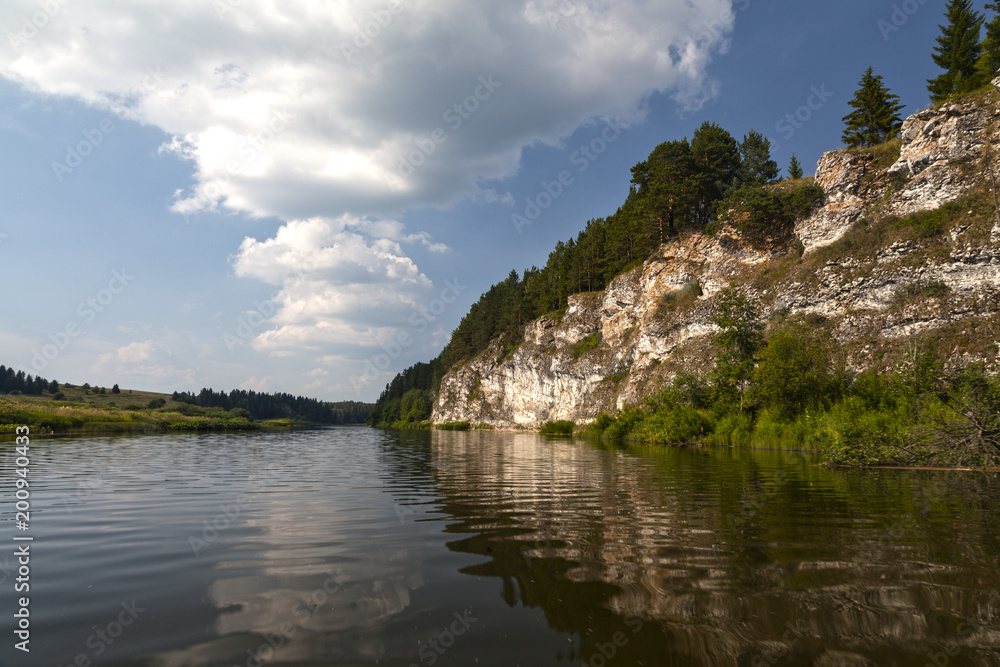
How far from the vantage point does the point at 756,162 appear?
230 feet

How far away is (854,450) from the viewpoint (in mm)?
20812

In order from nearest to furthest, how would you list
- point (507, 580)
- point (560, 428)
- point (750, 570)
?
point (507, 580) < point (750, 570) < point (560, 428)

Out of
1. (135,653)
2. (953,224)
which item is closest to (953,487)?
(135,653)

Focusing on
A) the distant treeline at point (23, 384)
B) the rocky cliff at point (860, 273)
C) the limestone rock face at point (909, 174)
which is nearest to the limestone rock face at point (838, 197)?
the limestone rock face at point (909, 174)

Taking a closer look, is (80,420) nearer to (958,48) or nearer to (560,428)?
(560,428)

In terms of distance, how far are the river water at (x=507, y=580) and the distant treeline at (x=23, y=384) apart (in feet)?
384

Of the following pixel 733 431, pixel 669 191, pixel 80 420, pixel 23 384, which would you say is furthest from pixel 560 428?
pixel 23 384

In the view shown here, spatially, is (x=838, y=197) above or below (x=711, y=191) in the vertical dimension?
below

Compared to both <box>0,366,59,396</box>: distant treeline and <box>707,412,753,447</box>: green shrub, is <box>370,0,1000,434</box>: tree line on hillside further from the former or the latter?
<box>0,366,59,396</box>: distant treeline

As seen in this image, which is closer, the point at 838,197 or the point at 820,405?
the point at 820,405

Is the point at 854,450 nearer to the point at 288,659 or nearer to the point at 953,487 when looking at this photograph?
the point at 953,487

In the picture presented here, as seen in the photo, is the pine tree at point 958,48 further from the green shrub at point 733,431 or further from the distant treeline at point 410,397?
the distant treeline at point 410,397

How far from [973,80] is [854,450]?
53.6m

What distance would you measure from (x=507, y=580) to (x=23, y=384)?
469 ft
